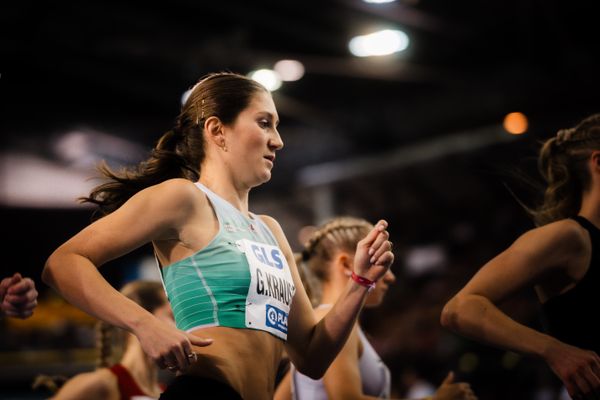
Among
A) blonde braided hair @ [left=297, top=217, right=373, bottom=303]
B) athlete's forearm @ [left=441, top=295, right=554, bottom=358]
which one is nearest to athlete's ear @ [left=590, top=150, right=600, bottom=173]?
athlete's forearm @ [left=441, top=295, right=554, bottom=358]

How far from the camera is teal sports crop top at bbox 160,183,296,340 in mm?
2037

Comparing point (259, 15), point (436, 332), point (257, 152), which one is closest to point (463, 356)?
point (436, 332)

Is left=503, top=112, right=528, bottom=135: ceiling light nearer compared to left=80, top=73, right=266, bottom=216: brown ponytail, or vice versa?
left=80, top=73, right=266, bottom=216: brown ponytail

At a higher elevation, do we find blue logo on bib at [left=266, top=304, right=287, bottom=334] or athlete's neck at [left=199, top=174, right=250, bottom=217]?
athlete's neck at [left=199, top=174, right=250, bottom=217]

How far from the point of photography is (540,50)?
7539mm

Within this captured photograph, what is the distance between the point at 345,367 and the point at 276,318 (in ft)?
2.42

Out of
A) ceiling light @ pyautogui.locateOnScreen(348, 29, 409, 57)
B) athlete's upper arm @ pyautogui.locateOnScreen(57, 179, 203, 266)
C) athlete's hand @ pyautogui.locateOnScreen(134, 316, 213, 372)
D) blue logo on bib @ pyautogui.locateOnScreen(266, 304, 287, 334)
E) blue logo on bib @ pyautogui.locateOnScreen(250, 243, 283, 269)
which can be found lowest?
athlete's hand @ pyautogui.locateOnScreen(134, 316, 213, 372)

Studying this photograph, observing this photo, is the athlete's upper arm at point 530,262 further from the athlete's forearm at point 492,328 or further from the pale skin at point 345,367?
the pale skin at point 345,367

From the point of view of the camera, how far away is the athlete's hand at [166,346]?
174cm

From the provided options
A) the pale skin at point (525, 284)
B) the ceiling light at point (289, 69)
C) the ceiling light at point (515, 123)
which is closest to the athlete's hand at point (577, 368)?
the pale skin at point (525, 284)

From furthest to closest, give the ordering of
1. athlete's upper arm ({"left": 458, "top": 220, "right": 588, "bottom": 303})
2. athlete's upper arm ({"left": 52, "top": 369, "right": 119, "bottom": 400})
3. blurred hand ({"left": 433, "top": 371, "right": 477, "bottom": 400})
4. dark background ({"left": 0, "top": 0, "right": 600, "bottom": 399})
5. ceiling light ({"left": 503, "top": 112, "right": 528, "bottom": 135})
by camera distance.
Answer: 1. ceiling light ({"left": 503, "top": 112, "right": 528, "bottom": 135})
2. dark background ({"left": 0, "top": 0, "right": 600, "bottom": 399})
3. athlete's upper arm ({"left": 52, "top": 369, "right": 119, "bottom": 400})
4. blurred hand ({"left": 433, "top": 371, "right": 477, "bottom": 400})
5. athlete's upper arm ({"left": 458, "top": 220, "right": 588, "bottom": 303})

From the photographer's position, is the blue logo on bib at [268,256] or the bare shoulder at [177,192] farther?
the blue logo on bib at [268,256]

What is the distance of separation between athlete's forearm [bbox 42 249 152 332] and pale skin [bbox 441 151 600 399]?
97cm

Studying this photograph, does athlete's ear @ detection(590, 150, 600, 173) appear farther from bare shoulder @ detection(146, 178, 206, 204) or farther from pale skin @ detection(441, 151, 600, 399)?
bare shoulder @ detection(146, 178, 206, 204)
